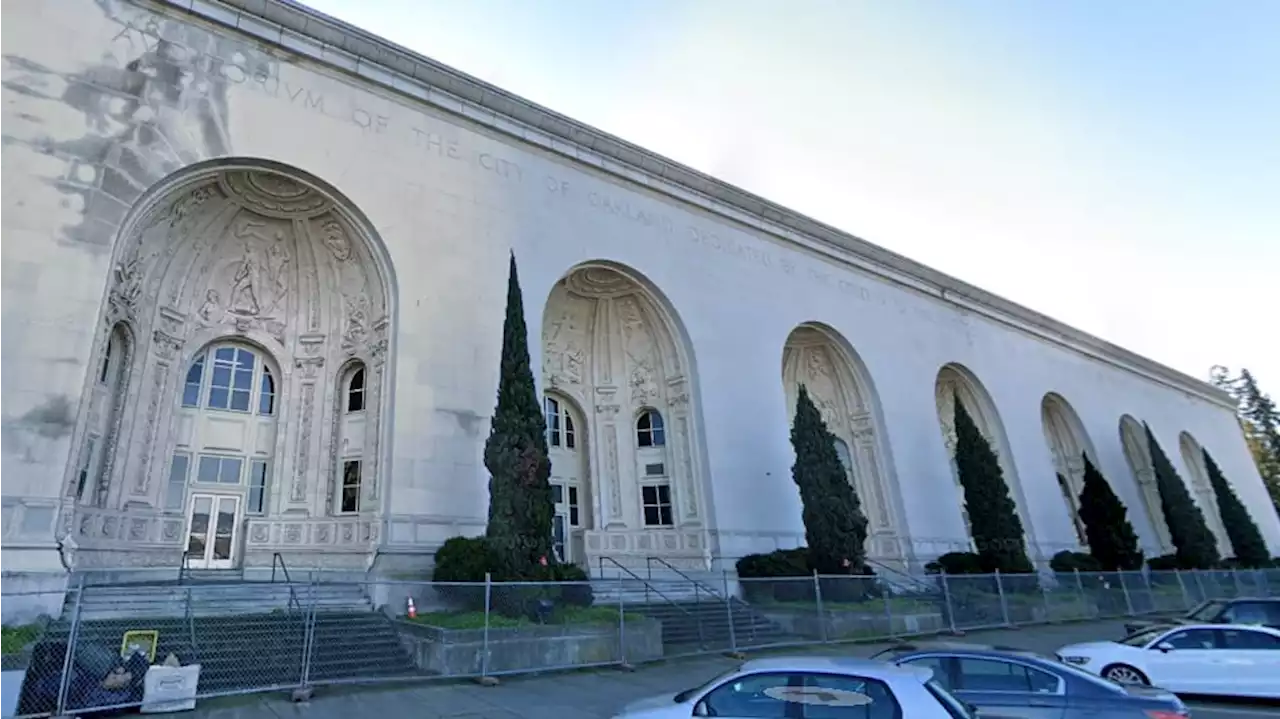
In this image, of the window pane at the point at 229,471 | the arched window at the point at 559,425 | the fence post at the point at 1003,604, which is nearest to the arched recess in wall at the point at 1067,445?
the fence post at the point at 1003,604

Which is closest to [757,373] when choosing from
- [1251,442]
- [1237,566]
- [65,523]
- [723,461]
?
[723,461]

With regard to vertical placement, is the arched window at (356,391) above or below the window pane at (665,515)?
above

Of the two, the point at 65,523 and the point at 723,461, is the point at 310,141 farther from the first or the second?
the point at 723,461

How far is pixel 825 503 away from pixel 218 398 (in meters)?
16.0

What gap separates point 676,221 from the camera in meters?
23.5

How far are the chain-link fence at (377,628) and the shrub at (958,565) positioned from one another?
139 inches

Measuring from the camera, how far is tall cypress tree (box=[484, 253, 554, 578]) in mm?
13023

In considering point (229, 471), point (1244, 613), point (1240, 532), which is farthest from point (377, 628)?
point (1240, 532)

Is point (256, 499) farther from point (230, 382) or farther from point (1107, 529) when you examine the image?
point (1107, 529)

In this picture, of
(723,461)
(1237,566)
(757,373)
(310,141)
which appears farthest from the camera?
(1237,566)

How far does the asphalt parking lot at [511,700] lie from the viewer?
834 centimetres

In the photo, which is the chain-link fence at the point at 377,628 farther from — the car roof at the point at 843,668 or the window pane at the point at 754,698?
the car roof at the point at 843,668

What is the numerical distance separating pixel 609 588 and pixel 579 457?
5.25 meters

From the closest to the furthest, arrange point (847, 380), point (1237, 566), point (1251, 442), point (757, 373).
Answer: point (757, 373) → point (847, 380) → point (1237, 566) → point (1251, 442)
